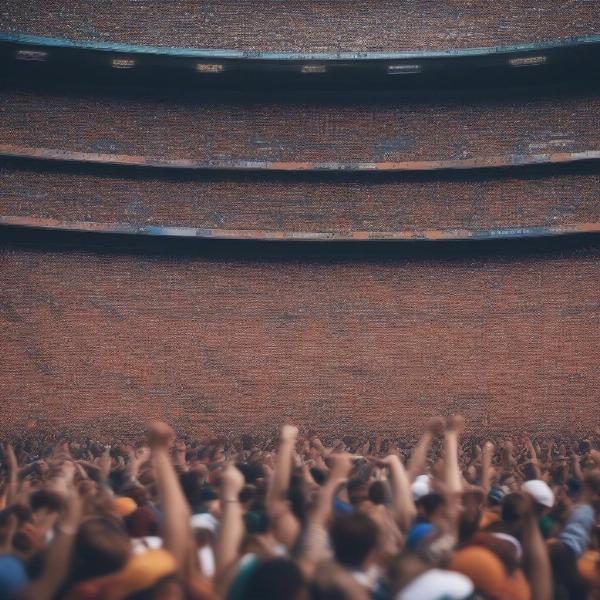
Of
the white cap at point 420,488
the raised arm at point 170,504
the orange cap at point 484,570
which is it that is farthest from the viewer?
the white cap at point 420,488

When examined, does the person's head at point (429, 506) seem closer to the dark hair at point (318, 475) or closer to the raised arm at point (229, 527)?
the raised arm at point (229, 527)

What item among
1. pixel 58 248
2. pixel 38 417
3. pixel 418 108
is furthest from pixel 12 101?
pixel 418 108

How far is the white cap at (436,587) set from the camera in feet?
12.7

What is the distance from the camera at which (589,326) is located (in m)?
25.3

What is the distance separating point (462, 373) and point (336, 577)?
74.1 ft

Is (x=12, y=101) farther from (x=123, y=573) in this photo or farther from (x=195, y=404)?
(x=123, y=573)

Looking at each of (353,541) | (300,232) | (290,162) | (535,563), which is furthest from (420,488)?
(290,162)

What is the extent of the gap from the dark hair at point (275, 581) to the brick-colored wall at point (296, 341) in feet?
72.0

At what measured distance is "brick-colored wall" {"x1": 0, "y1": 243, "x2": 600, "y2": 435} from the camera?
2511 cm

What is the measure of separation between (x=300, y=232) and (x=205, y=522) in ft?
69.4

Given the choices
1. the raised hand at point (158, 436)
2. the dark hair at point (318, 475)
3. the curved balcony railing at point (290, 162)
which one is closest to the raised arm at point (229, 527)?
the raised hand at point (158, 436)

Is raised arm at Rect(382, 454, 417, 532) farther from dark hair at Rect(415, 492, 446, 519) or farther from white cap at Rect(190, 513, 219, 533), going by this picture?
white cap at Rect(190, 513, 219, 533)

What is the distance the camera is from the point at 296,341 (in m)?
26.0

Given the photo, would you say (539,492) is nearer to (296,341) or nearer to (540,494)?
(540,494)
